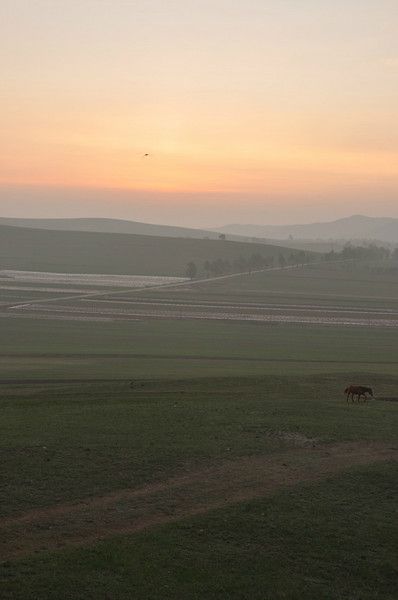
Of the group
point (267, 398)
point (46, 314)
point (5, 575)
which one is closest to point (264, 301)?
point (46, 314)

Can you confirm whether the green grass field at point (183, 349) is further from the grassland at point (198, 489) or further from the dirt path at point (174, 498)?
the dirt path at point (174, 498)

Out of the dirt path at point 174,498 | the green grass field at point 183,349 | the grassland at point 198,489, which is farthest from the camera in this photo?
the green grass field at point 183,349

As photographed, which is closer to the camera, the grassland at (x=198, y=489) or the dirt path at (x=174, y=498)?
the grassland at (x=198, y=489)

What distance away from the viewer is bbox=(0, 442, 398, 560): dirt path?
16.9 m

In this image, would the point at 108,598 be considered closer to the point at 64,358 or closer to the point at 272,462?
Result: the point at 272,462

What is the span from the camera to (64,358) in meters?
58.3

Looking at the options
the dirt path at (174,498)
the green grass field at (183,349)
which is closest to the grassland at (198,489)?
the dirt path at (174,498)

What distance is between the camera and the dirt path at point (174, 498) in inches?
667

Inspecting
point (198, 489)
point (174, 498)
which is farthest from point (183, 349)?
point (174, 498)

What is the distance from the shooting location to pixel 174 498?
19500 mm

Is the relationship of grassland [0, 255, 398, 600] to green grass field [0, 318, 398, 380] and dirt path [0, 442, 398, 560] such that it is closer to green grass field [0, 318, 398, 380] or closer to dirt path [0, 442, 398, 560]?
dirt path [0, 442, 398, 560]

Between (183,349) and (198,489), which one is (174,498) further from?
(183,349)

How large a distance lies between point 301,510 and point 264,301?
101 m

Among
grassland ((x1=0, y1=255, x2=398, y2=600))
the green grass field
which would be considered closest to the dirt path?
grassland ((x1=0, y1=255, x2=398, y2=600))
